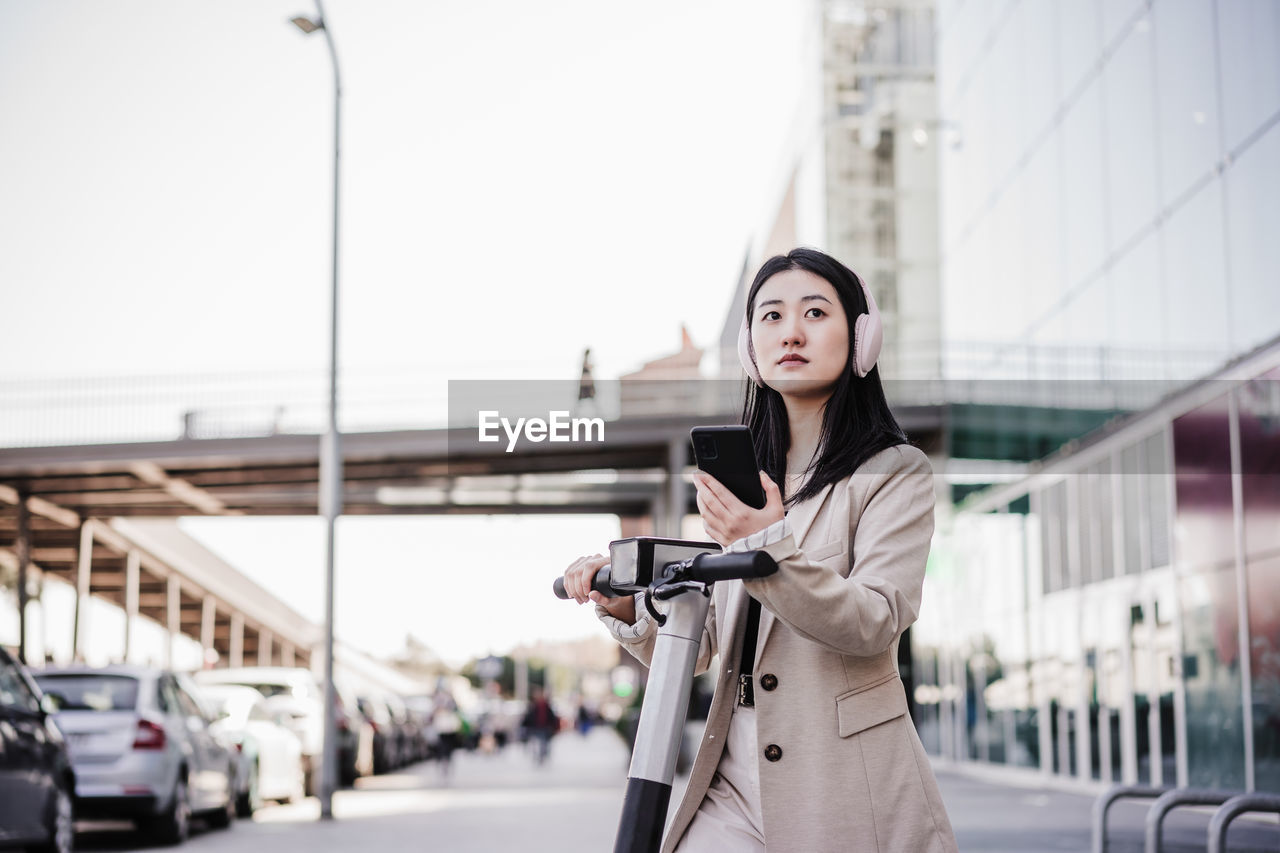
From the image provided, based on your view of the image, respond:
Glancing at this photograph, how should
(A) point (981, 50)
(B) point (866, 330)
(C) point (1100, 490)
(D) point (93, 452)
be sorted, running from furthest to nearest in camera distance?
(D) point (93, 452) < (A) point (981, 50) < (C) point (1100, 490) < (B) point (866, 330)

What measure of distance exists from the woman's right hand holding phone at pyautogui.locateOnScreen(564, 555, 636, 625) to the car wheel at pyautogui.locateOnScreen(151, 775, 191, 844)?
11.3 metres

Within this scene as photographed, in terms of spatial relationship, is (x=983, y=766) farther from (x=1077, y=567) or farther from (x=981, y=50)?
(x=981, y=50)

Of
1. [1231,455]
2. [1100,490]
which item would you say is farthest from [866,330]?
[1100,490]

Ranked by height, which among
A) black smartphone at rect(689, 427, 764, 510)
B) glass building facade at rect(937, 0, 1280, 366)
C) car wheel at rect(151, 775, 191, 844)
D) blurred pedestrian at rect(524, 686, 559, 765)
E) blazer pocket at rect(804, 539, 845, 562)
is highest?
glass building facade at rect(937, 0, 1280, 366)

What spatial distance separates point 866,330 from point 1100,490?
58.5 ft

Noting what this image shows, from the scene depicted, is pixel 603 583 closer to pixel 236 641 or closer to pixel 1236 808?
pixel 1236 808

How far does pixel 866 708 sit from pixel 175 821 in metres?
11.8

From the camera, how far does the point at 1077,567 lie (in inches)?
818

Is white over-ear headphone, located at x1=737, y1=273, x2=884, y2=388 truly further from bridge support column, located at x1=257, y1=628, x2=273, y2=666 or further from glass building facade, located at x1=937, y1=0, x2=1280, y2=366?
bridge support column, located at x1=257, y1=628, x2=273, y2=666

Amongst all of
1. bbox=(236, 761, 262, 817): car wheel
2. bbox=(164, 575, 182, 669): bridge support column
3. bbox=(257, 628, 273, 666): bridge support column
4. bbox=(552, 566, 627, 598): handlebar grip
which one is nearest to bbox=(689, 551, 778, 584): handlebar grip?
bbox=(552, 566, 627, 598): handlebar grip

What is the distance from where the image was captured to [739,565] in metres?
2.04

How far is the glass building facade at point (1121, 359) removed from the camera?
564 inches

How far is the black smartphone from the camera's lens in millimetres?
2070

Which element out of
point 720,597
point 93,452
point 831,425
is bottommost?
point 720,597
